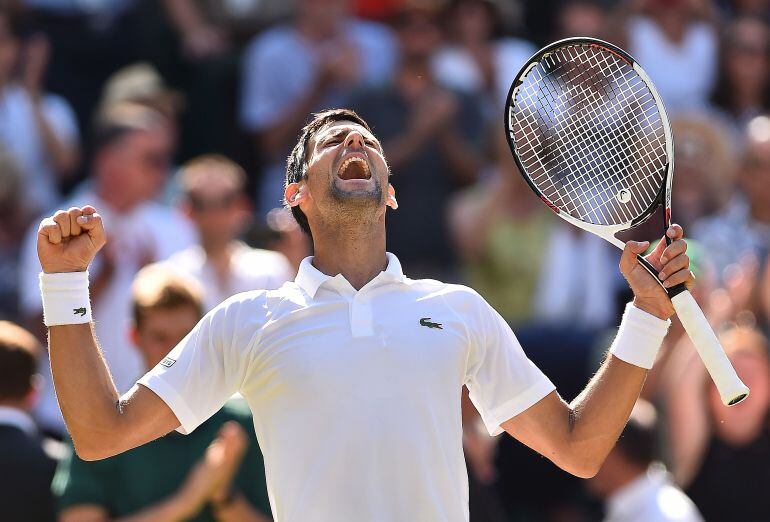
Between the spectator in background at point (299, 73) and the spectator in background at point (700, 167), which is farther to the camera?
the spectator in background at point (299, 73)

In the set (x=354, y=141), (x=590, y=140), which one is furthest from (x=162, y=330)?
(x=590, y=140)

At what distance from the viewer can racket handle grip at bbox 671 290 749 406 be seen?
13.5 feet

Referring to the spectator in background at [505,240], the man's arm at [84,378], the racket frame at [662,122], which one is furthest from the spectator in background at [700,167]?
the man's arm at [84,378]

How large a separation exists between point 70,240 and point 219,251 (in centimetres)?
370

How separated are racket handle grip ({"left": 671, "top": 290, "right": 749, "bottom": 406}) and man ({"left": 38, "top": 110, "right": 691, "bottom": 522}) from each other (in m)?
0.07

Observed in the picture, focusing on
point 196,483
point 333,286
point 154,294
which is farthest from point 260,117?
point 333,286

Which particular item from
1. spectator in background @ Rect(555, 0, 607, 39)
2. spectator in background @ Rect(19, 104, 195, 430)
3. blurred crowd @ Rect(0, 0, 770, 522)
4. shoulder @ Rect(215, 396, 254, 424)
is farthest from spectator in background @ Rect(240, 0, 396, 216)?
shoulder @ Rect(215, 396, 254, 424)

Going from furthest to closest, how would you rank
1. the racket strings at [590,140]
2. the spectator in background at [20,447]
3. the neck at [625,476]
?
1. the neck at [625,476]
2. the spectator in background at [20,447]
3. the racket strings at [590,140]

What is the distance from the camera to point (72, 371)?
4.01 meters

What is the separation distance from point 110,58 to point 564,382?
459 cm

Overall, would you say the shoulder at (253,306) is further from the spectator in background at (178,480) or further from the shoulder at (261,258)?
the shoulder at (261,258)

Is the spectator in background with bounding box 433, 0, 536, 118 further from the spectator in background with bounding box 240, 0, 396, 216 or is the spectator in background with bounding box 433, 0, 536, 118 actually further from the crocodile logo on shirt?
the crocodile logo on shirt

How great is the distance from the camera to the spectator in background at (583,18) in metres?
10.2

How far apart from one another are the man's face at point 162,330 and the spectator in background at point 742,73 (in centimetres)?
555
